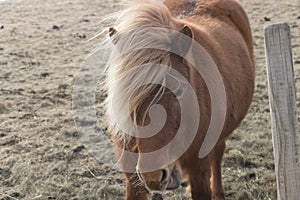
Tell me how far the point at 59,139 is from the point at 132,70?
320 cm

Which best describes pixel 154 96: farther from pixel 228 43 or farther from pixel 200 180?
pixel 228 43

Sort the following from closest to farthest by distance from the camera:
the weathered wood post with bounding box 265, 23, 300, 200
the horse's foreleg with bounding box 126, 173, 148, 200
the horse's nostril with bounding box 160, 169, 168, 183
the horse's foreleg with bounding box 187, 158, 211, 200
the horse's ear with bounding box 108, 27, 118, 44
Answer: the weathered wood post with bounding box 265, 23, 300, 200, the horse's nostril with bounding box 160, 169, 168, 183, the horse's ear with bounding box 108, 27, 118, 44, the horse's foreleg with bounding box 126, 173, 148, 200, the horse's foreleg with bounding box 187, 158, 211, 200

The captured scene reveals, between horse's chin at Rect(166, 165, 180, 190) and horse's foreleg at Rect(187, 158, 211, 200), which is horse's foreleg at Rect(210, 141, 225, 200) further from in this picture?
horse's chin at Rect(166, 165, 180, 190)

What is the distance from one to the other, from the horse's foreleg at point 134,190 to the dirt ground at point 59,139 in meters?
1.15

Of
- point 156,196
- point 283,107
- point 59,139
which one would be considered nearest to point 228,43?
point 156,196

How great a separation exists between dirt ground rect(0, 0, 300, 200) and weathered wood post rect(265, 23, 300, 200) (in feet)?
5.64

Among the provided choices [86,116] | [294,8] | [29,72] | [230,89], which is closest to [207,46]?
[230,89]

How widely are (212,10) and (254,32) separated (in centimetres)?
739

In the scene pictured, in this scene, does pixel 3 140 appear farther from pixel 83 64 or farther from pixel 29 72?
pixel 83 64

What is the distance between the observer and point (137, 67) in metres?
2.53

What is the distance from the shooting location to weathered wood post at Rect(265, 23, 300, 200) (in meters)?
2.09

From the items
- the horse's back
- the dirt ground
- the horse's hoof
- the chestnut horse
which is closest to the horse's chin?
the chestnut horse

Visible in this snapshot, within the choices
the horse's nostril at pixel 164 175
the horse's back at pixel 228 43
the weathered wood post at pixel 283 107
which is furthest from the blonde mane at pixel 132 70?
the horse's back at pixel 228 43

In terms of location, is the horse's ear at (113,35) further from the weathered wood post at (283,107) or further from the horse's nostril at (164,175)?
the weathered wood post at (283,107)
